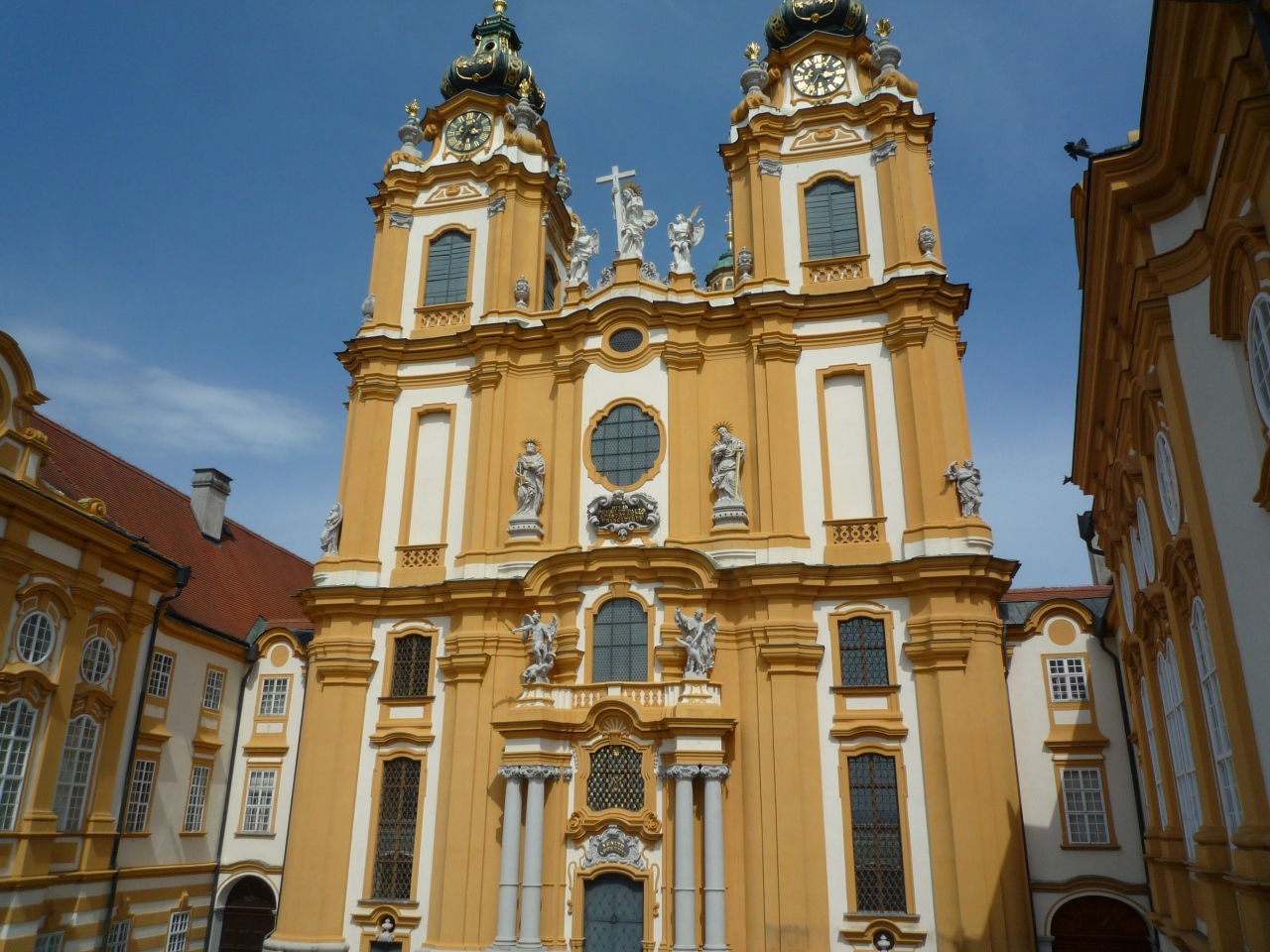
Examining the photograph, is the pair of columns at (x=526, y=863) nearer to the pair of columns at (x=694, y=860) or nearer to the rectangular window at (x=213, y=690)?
the pair of columns at (x=694, y=860)

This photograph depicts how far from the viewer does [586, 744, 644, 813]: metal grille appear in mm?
18953

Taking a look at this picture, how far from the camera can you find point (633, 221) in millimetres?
24234

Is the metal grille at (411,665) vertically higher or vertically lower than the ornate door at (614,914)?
higher

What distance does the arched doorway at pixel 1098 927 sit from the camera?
18219 millimetres

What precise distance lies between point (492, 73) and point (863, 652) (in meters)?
19.2

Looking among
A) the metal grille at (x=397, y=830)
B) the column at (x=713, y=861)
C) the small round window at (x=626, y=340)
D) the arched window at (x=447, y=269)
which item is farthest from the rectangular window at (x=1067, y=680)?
the arched window at (x=447, y=269)

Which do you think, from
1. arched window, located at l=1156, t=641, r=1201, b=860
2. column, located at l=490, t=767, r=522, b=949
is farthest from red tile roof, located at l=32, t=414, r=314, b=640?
arched window, located at l=1156, t=641, r=1201, b=860

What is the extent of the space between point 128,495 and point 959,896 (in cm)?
2135

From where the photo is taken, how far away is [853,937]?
1758cm

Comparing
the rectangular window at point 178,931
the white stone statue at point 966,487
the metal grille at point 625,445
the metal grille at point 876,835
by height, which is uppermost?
the metal grille at point 625,445

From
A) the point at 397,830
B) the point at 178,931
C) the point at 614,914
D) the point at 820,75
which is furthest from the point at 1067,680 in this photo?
the point at 178,931

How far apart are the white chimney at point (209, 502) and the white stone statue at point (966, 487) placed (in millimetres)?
20256

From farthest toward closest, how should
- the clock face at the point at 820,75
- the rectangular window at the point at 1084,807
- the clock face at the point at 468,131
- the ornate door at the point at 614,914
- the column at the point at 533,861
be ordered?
1. the clock face at the point at 468,131
2. the clock face at the point at 820,75
3. the rectangular window at the point at 1084,807
4. the ornate door at the point at 614,914
5. the column at the point at 533,861

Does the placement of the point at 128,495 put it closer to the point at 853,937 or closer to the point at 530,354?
the point at 530,354
